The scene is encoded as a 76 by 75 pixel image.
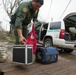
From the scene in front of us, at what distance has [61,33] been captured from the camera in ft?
28.6

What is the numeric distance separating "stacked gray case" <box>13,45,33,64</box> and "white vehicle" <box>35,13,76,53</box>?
3971 mm

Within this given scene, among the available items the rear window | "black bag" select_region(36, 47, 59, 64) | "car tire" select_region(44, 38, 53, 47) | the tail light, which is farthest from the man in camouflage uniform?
"car tire" select_region(44, 38, 53, 47)

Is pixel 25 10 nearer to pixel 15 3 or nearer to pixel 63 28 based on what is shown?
pixel 63 28

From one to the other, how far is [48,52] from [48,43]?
3730 millimetres

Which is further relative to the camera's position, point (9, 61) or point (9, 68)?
point (9, 61)

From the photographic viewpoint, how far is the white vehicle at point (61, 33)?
8.66 m

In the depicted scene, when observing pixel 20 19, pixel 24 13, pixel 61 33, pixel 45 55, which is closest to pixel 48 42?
pixel 61 33

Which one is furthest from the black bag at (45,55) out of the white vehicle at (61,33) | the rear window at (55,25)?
the rear window at (55,25)

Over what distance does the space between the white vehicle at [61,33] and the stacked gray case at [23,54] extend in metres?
3.97

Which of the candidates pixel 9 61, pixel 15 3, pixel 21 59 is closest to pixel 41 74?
pixel 21 59

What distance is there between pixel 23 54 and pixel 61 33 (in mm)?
4224

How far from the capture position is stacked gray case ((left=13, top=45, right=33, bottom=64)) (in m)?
4.66

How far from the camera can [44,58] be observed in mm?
5820

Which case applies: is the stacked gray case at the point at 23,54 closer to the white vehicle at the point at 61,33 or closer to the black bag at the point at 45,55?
the black bag at the point at 45,55
